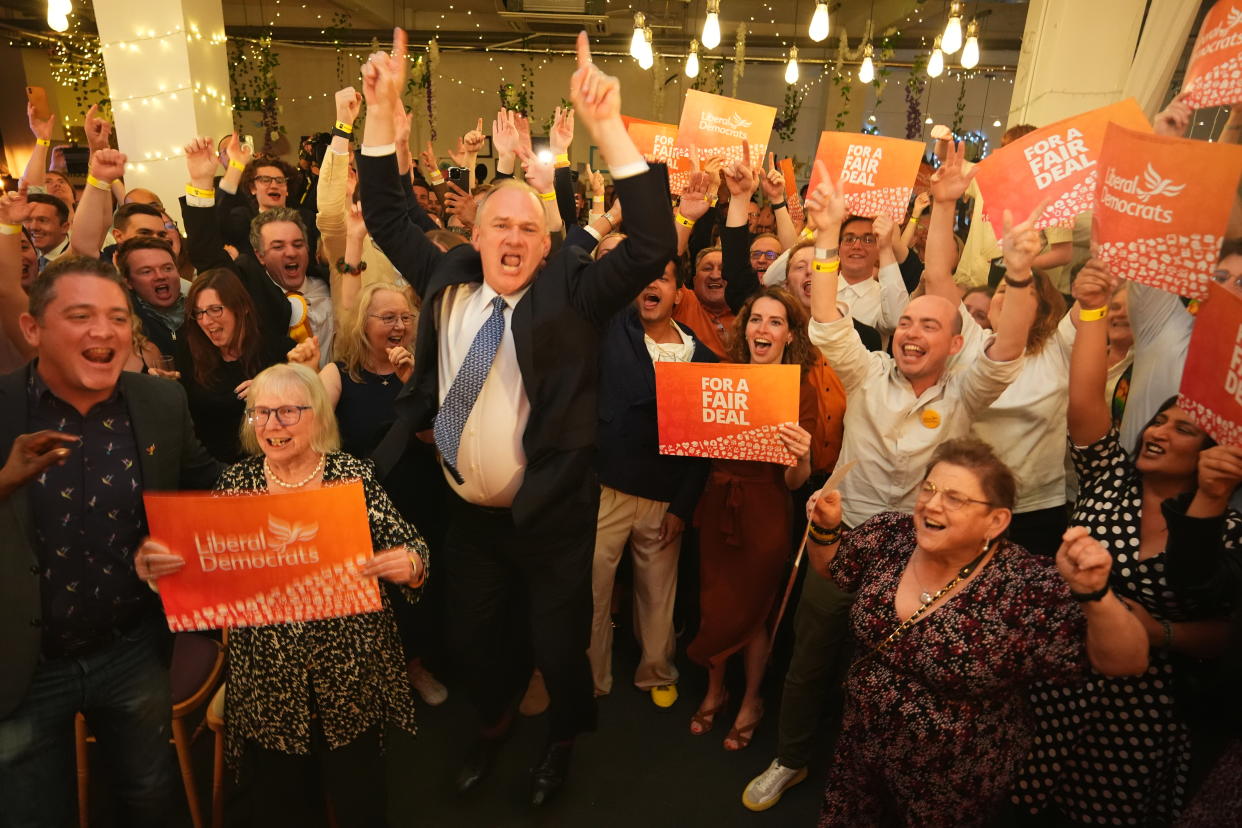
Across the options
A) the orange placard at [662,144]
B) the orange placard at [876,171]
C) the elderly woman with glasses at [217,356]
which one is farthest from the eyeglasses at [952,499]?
the orange placard at [662,144]

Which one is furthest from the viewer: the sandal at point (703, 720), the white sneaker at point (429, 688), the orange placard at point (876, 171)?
the orange placard at point (876, 171)

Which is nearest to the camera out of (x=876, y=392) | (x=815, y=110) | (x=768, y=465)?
(x=876, y=392)

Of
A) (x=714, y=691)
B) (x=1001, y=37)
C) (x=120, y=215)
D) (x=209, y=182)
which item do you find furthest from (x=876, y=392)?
(x=1001, y=37)

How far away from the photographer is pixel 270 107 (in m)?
10.2

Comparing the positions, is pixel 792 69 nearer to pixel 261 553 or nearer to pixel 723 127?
pixel 723 127

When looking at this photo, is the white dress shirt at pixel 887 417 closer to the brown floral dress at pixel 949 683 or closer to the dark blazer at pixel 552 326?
the brown floral dress at pixel 949 683

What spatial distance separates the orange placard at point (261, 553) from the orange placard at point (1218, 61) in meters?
2.65

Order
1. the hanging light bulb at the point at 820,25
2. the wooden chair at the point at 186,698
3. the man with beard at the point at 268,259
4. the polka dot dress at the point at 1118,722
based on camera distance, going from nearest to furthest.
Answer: the polka dot dress at the point at 1118,722
the wooden chair at the point at 186,698
the man with beard at the point at 268,259
the hanging light bulb at the point at 820,25

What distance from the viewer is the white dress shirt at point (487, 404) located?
2199 mm

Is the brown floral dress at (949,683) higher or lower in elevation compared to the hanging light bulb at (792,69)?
lower

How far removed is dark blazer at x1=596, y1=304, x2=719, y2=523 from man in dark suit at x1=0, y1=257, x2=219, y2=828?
1430 mm

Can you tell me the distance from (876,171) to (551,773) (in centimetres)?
289

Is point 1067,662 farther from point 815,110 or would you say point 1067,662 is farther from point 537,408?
point 815,110

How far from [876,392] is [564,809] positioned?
172 cm
